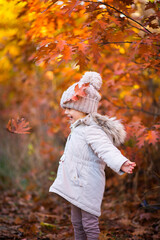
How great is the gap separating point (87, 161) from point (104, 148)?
21cm

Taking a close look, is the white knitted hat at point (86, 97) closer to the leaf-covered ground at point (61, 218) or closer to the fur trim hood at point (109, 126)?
the fur trim hood at point (109, 126)

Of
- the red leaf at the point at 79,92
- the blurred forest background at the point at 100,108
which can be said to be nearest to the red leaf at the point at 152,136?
the blurred forest background at the point at 100,108

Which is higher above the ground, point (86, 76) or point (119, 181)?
point (86, 76)

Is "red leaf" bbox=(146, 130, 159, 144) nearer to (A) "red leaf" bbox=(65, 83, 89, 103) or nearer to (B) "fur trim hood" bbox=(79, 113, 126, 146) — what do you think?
(B) "fur trim hood" bbox=(79, 113, 126, 146)

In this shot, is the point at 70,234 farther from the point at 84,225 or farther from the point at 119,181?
the point at 119,181

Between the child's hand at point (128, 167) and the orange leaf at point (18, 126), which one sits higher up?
the orange leaf at point (18, 126)

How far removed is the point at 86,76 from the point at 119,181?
2.33 metres

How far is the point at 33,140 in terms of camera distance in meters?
A: 6.35

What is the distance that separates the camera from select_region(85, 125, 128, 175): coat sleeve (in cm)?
190

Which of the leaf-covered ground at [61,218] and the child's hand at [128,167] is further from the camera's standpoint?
the leaf-covered ground at [61,218]

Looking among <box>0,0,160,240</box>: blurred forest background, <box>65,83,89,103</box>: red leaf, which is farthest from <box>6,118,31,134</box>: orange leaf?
<box>65,83,89,103</box>: red leaf

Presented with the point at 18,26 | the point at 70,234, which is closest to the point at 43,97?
the point at 18,26

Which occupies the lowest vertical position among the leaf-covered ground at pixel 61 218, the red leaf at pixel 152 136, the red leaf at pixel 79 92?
the leaf-covered ground at pixel 61 218

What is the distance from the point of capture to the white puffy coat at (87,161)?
207 centimetres
